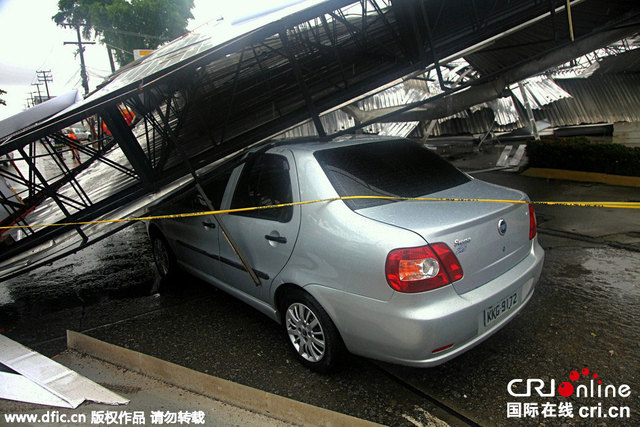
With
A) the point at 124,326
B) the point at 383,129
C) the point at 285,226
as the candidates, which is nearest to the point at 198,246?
the point at 124,326

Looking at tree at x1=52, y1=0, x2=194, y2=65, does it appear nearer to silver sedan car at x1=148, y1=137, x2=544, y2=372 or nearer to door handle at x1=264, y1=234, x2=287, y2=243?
silver sedan car at x1=148, y1=137, x2=544, y2=372

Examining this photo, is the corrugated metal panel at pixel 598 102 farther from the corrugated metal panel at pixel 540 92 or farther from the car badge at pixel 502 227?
the car badge at pixel 502 227

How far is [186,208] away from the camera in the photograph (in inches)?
170

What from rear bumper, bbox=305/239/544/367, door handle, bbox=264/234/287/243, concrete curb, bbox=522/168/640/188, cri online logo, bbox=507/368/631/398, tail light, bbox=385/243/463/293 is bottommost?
concrete curb, bbox=522/168/640/188

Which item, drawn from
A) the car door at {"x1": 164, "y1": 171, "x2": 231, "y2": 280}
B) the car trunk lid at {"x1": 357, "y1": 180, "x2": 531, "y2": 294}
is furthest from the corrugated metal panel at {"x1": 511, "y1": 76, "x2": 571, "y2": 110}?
the car door at {"x1": 164, "y1": 171, "x2": 231, "y2": 280}

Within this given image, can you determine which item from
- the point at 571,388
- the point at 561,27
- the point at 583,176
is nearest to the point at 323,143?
the point at 571,388

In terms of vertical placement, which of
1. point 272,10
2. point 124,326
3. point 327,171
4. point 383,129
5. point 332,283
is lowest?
point 383,129

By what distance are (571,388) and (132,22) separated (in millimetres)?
51397

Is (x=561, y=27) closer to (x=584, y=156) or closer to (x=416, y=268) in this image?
(x=584, y=156)

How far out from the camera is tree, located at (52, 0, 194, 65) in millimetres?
43469

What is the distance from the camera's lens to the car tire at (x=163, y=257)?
4.82 m

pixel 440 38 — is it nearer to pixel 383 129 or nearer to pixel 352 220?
pixel 352 220

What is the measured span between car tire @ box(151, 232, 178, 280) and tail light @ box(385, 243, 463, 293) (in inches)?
127

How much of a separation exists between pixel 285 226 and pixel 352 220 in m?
0.62
